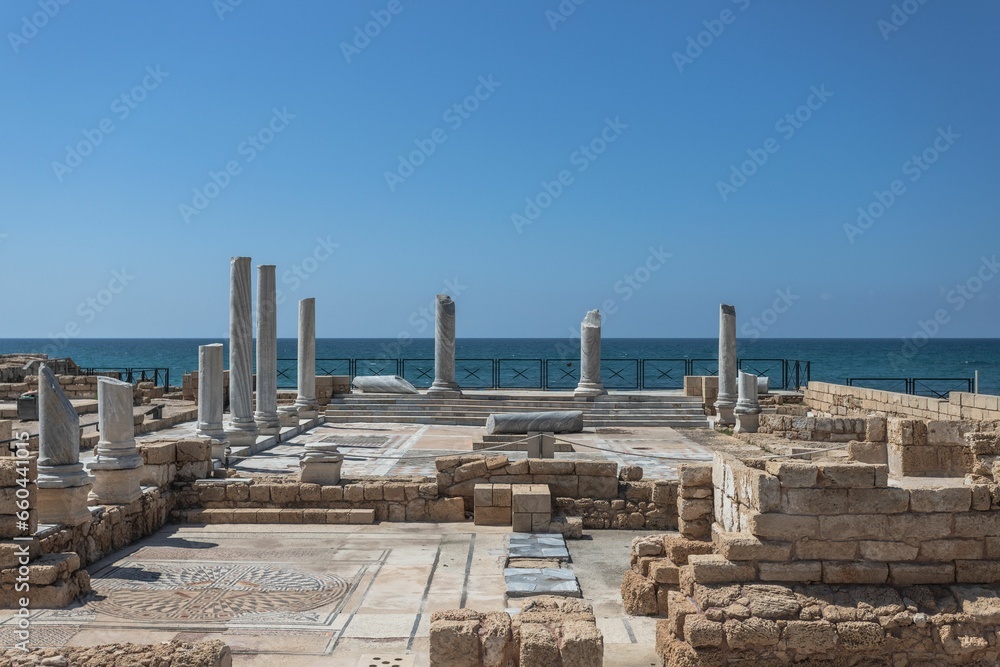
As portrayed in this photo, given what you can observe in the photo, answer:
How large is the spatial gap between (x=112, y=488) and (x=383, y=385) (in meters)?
14.7

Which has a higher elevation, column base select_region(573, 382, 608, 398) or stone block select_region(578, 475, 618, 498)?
column base select_region(573, 382, 608, 398)

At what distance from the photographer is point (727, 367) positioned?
73.2ft

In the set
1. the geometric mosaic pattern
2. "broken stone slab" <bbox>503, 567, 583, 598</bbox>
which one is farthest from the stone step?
"broken stone slab" <bbox>503, 567, 583, 598</bbox>

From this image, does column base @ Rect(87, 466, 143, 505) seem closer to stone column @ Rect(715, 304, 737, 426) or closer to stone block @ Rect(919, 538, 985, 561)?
stone block @ Rect(919, 538, 985, 561)

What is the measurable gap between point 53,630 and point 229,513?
433 cm

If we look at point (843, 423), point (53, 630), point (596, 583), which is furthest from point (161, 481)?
point (843, 423)

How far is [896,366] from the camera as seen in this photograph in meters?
79.8

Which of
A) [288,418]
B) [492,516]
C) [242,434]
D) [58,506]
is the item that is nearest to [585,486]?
[492,516]

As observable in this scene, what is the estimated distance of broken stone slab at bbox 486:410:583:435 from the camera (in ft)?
63.4

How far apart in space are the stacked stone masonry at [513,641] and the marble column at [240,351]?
39.3 feet

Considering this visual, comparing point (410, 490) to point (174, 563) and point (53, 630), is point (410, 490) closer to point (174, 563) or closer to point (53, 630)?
point (174, 563)

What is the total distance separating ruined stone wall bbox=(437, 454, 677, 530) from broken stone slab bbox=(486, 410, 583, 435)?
7.12 m

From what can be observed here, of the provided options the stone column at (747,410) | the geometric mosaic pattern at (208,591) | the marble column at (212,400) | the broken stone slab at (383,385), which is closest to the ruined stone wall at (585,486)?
the geometric mosaic pattern at (208,591)

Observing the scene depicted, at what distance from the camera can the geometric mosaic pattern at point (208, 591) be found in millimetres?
7535
